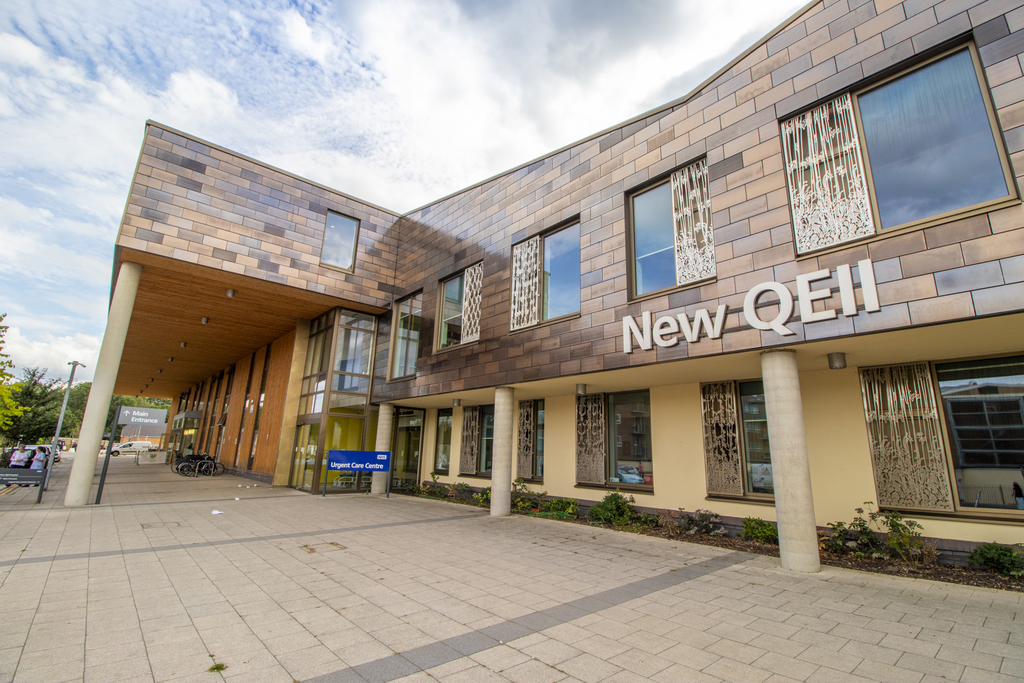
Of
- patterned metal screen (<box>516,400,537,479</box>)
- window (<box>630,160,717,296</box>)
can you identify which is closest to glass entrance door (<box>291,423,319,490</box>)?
patterned metal screen (<box>516,400,537,479</box>)

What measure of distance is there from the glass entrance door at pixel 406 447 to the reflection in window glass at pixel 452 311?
419cm

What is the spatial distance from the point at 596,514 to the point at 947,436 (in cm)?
599

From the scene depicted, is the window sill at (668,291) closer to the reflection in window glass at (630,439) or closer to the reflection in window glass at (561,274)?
the reflection in window glass at (561,274)

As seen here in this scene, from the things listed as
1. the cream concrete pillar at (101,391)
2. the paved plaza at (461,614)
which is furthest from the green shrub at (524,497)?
the cream concrete pillar at (101,391)

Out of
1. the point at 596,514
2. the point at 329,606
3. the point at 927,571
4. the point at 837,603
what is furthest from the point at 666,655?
the point at 596,514

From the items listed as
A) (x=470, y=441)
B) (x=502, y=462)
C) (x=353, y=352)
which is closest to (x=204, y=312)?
(x=353, y=352)

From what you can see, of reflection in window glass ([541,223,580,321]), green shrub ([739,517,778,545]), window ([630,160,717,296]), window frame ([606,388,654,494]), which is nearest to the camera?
green shrub ([739,517,778,545])

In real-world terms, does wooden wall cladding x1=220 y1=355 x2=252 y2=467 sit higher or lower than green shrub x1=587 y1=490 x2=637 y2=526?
higher

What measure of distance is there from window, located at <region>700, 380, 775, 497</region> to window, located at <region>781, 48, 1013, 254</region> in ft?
10.8

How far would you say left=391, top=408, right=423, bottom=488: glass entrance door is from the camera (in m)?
16.3

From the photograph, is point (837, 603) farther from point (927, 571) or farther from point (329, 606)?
point (329, 606)

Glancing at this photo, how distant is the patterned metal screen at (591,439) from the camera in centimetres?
1074

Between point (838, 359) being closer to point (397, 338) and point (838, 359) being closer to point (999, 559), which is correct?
point (999, 559)

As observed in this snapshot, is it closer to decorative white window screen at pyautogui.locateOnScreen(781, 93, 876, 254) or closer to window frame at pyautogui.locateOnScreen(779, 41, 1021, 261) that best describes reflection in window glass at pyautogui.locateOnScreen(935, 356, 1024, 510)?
window frame at pyautogui.locateOnScreen(779, 41, 1021, 261)
